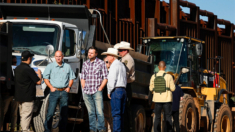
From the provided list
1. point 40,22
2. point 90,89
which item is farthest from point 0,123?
point 40,22

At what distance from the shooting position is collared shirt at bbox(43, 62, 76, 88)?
866cm

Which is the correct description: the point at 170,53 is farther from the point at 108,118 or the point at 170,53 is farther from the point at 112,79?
the point at 112,79

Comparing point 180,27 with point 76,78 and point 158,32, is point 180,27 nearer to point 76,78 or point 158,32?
point 158,32

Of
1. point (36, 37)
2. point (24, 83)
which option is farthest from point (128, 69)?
point (24, 83)

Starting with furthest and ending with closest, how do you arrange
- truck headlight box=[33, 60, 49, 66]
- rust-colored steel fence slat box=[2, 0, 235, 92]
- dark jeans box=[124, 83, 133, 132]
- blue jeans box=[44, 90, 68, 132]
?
rust-colored steel fence slat box=[2, 0, 235, 92] < dark jeans box=[124, 83, 133, 132] < truck headlight box=[33, 60, 49, 66] < blue jeans box=[44, 90, 68, 132]

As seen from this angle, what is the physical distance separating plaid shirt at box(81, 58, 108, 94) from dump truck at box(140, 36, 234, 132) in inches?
127

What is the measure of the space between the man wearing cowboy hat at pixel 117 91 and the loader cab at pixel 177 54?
3704 millimetres

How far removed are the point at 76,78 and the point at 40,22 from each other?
1398 millimetres

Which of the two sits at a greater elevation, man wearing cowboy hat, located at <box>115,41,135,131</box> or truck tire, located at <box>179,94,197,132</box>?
man wearing cowboy hat, located at <box>115,41,135,131</box>

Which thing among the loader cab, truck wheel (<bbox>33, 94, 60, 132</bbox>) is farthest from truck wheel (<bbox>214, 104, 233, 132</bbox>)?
truck wheel (<bbox>33, 94, 60, 132</bbox>)

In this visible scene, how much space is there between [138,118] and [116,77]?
7.96ft

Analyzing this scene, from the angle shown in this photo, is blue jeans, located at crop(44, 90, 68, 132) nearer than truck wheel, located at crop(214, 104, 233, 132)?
Yes

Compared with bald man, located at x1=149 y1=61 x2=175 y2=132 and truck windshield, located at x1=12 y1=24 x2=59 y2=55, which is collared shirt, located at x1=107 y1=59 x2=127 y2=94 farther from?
bald man, located at x1=149 y1=61 x2=175 y2=132

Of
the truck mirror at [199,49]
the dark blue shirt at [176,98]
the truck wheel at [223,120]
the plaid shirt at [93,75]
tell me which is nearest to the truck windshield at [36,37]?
the plaid shirt at [93,75]
